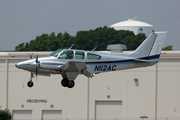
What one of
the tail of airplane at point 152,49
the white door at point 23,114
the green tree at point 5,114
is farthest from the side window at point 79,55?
the green tree at point 5,114

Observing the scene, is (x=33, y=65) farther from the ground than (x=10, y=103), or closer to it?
farther from the ground

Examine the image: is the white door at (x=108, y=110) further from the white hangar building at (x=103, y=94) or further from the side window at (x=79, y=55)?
the side window at (x=79, y=55)

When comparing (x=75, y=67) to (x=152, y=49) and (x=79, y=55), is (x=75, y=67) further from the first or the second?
(x=152, y=49)

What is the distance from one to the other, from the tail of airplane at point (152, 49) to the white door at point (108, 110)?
34.4 ft

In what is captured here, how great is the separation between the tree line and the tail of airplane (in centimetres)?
7429

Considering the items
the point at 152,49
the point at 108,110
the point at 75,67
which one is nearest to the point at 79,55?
A: the point at 75,67

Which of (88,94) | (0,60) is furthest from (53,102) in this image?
(0,60)

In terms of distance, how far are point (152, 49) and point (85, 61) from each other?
5.47m

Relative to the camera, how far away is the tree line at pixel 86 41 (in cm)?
10338

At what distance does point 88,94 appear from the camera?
35.3 m

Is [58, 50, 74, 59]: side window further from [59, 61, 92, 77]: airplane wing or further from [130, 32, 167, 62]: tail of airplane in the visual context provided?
[130, 32, 167, 62]: tail of airplane

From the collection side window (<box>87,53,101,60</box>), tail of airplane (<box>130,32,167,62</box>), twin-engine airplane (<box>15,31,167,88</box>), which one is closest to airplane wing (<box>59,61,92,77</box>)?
twin-engine airplane (<box>15,31,167,88</box>)

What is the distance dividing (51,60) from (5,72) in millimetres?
14219

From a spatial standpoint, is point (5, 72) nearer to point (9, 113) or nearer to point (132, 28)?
point (9, 113)
